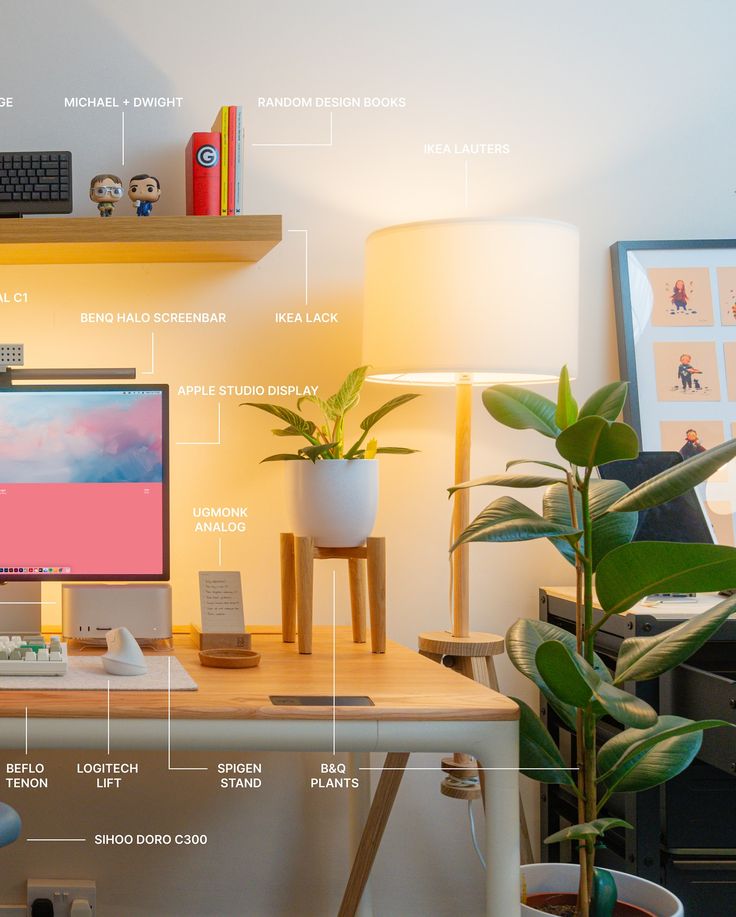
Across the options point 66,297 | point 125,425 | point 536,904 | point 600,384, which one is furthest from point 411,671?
point 66,297

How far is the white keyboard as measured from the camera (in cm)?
147

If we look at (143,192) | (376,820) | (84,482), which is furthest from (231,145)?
(376,820)

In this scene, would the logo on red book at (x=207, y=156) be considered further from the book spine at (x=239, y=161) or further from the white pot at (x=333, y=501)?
the white pot at (x=333, y=501)

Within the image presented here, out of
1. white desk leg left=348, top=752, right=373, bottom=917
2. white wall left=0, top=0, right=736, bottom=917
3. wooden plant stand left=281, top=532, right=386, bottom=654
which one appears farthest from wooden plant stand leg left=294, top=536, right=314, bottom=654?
white desk leg left=348, top=752, right=373, bottom=917

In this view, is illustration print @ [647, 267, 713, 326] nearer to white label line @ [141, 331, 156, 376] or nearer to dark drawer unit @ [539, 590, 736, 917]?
dark drawer unit @ [539, 590, 736, 917]

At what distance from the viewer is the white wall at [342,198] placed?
2.11 metres

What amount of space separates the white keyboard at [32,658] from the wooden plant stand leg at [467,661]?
687mm

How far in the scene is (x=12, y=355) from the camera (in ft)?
6.33

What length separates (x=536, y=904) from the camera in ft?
5.12

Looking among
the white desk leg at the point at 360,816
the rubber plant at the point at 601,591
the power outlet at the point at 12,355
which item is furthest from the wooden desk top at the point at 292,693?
the power outlet at the point at 12,355

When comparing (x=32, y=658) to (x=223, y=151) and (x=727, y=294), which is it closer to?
(x=223, y=151)

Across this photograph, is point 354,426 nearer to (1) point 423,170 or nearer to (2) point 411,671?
(1) point 423,170

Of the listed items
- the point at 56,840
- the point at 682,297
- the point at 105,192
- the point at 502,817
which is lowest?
the point at 56,840

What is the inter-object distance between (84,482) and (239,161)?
2.20 ft
